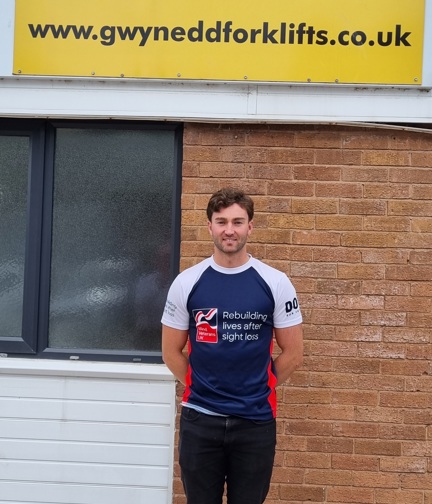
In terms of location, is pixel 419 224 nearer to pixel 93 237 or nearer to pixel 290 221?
pixel 290 221

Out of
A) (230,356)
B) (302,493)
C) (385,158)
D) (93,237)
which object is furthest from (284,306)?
(93,237)

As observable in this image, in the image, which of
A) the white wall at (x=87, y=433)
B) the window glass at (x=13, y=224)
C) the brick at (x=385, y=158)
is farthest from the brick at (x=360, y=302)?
the window glass at (x=13, y=224)

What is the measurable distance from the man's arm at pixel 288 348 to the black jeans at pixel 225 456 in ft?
0.99

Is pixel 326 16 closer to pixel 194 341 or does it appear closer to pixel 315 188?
pixel 315 188

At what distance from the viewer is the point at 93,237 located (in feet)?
16.4

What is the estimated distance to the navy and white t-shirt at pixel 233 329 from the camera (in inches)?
143

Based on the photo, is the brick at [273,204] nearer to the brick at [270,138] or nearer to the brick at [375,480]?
the brick at [270,138]

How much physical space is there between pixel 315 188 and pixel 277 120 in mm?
467

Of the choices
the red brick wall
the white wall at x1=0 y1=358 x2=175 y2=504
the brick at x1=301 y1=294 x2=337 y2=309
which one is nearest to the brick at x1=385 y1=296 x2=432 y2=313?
the red brick wall

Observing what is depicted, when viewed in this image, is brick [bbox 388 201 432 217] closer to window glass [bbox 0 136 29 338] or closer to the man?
the man

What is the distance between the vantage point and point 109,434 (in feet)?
16.0

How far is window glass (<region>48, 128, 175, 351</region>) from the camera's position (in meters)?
4.96

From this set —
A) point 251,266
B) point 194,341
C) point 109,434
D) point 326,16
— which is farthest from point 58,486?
point 326,16

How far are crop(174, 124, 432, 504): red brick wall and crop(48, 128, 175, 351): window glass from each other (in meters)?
0.43
